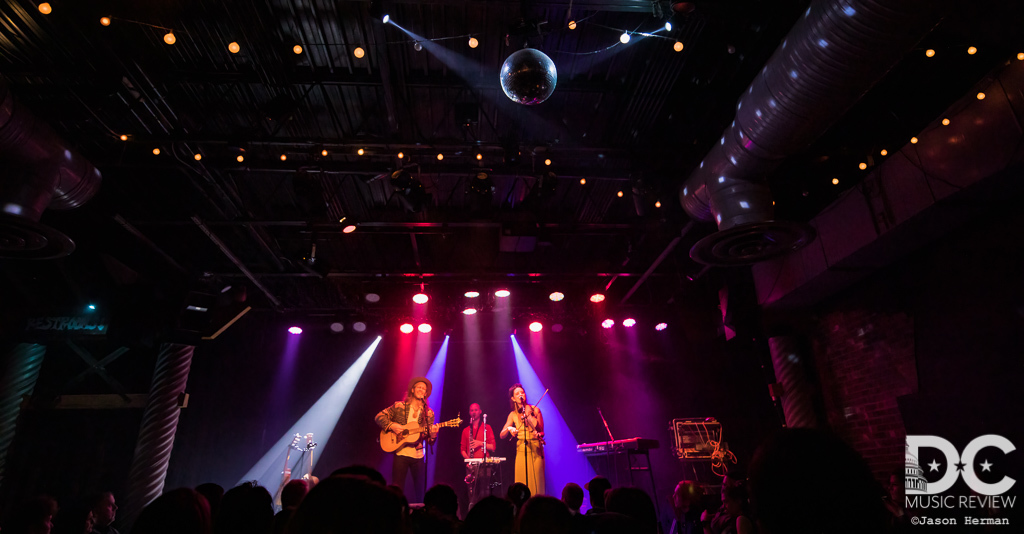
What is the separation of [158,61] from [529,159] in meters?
4.04

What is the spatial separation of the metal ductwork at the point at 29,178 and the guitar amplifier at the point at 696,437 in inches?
359

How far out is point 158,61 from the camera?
488 cm

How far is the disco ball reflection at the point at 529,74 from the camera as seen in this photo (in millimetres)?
3488

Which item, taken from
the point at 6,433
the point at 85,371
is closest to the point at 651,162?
the point at 85,371

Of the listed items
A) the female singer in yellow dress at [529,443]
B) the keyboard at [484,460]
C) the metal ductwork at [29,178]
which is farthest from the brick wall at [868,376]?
the metal ductwork at [29,178]

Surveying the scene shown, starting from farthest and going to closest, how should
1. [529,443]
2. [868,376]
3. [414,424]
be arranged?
[529,443] < [414,424] < [868,376]

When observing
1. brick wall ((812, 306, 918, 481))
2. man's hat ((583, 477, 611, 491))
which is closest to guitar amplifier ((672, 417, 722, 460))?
brick wall ((812, 306, 918, 481))

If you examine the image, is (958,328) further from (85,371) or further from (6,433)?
(6,433)

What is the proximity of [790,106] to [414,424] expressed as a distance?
7.01 meters

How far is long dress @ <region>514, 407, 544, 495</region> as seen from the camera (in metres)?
8.31

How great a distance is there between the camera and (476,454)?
865 centimetres

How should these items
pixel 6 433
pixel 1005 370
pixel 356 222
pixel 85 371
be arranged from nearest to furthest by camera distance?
pixel 1005 370, pixel 356 222, pixel 6 433, pixel 85 371

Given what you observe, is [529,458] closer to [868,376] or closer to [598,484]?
[598,484]

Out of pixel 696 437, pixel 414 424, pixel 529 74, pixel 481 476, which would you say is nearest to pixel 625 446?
pixel 481 476
